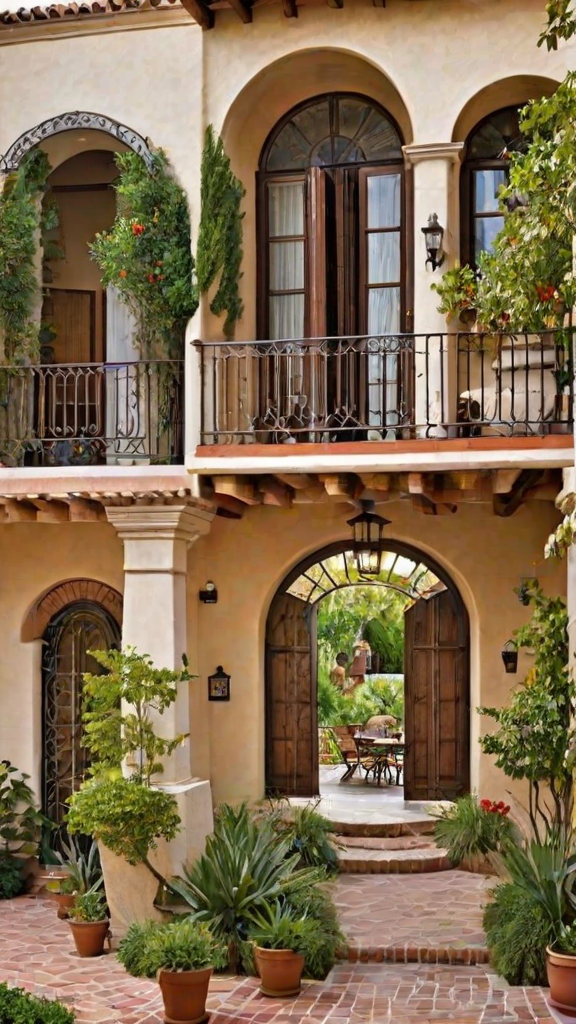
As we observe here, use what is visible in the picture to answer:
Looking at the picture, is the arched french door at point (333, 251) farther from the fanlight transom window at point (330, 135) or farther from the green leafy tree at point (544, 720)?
the green leafy tree at point (544, 720)

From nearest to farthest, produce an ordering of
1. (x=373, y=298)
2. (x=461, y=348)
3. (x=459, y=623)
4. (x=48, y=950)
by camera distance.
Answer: (x=48, y=950), (x=461, y=348), (x=373, y=298), (x=459, y=623)

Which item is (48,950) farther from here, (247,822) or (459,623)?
(459,623)

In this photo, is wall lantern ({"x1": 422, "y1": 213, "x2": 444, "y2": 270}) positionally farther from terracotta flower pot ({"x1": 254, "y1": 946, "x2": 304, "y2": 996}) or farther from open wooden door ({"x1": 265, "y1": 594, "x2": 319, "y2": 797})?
terracotta flower pot ({"x1": 254, "y1": 946, "x2": 304, "y2": 996})

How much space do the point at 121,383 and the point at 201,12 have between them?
3699 millimetres

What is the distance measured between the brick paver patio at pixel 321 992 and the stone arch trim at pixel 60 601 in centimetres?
344

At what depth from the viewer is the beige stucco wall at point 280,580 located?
531 inches

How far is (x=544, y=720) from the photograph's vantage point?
1102 cm

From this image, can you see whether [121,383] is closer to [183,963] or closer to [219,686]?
[219,686]

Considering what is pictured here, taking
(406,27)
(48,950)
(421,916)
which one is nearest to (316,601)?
(421,916)

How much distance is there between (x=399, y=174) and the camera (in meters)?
13.0

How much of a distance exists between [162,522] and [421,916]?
440 centimetres

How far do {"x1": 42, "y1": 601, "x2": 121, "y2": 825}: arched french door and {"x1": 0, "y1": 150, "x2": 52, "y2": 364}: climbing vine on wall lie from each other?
306cm

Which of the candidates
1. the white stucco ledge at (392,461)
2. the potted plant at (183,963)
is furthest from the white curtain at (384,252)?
the potted plant at (183,963)

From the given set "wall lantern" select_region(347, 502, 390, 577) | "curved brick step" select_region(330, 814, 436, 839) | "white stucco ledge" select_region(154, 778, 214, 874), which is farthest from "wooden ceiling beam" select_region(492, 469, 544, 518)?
"white stucco ledge" select_region(154, 778, 214, 874)
